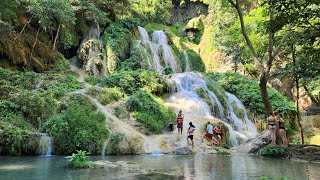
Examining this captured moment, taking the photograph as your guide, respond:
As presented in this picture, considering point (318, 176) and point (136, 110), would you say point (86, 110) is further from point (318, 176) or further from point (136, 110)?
point (318, 176)

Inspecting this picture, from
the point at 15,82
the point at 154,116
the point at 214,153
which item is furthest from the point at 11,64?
the point at 214,153

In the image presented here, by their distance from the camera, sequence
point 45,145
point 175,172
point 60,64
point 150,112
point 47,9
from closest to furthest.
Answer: point 175,172
point 45,145
point 150,112
point 47,9
point 60,64

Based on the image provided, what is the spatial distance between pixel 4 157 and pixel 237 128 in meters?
15.0

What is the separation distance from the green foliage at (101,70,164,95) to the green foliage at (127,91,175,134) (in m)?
1.58

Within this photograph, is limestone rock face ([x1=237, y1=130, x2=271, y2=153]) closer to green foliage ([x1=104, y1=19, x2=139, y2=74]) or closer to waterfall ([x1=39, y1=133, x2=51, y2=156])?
waterfall ([x1=39, y1=133, x2=51, y2=156])

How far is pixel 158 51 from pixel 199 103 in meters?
11.0

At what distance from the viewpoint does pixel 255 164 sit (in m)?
10.5

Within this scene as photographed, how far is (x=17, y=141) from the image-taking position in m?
13.1

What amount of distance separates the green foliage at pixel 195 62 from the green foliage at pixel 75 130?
21532 millimetres

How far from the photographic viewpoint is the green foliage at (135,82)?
71.9ft

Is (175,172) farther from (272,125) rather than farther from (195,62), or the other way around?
(195,62)

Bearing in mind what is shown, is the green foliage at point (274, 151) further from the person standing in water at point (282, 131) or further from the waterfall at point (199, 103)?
the waterfall at point (199, 103)

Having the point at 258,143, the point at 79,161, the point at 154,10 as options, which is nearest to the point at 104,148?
the point at 79,161

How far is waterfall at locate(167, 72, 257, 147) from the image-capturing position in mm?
22062
